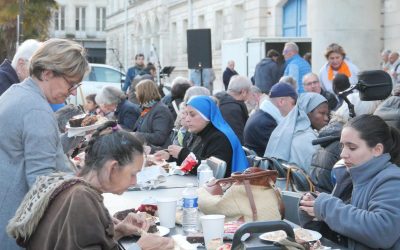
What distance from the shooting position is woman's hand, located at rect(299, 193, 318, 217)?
12.9ft

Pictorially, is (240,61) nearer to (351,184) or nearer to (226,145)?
(226,145)

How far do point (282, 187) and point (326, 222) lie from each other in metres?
1.40

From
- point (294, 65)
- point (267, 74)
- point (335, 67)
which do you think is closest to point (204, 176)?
point (335, 67)

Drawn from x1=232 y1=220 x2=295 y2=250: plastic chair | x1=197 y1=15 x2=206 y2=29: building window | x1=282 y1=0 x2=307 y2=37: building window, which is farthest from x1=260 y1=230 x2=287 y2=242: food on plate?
x1=197 y1=15 x2=206 y2=29: building window

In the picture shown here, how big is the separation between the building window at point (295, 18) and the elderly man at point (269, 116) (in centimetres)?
1551

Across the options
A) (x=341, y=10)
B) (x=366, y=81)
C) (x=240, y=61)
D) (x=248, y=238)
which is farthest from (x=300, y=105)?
(x=240, y=61)

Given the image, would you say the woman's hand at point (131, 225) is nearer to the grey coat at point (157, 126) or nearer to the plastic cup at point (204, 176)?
the plastic cup at point (204, 176)

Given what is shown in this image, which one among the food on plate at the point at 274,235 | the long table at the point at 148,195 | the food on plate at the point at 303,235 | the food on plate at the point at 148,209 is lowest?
the long table at the point at 148,195

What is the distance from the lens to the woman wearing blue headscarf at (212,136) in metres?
6.08

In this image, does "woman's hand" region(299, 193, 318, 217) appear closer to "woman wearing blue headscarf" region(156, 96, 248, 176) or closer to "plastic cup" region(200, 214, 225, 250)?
"plastic cup" region(200, 214, 225, 250)

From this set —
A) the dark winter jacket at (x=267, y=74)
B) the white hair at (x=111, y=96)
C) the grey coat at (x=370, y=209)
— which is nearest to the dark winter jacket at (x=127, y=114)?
the white hair at (x=111, y=96)

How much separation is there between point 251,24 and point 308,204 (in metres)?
22.7

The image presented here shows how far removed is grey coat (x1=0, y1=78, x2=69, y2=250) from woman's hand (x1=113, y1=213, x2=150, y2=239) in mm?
507

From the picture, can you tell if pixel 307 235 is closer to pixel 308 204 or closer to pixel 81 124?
pixel 308 204
